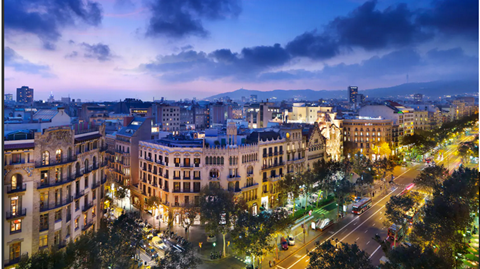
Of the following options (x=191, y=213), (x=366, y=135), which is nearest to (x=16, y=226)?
(x=191, y=213)

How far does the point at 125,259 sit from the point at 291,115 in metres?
68.6

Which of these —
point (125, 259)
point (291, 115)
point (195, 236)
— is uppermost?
point (291, 115)

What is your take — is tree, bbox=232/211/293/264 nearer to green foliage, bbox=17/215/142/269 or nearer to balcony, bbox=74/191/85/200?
green foliage, bbox=17/215/142/269

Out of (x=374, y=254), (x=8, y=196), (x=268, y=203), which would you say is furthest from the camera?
(x=268, y=203)

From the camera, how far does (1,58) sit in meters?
9.53

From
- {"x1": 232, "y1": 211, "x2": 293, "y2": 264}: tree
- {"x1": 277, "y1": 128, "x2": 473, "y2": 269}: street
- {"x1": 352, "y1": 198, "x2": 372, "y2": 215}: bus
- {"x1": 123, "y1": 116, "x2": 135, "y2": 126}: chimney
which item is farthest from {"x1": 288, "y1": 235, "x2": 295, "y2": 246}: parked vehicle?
{"x1": 123, "y1": 116, "x2": 135, "y2": 126}: chimney

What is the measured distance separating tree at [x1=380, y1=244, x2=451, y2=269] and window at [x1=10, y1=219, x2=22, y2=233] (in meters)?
20.2

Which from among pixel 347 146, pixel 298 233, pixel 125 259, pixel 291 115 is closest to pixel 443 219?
pixel 298 233

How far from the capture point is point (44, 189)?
1866cm

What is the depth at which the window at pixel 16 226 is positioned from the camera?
1715cm

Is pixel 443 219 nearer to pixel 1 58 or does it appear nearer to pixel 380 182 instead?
pixel 1 58

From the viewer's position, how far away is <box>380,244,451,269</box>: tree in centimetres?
1381

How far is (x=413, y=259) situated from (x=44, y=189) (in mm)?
20911

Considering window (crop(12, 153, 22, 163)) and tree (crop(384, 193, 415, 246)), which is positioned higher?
window (crop(12, 153, 22, 163))
